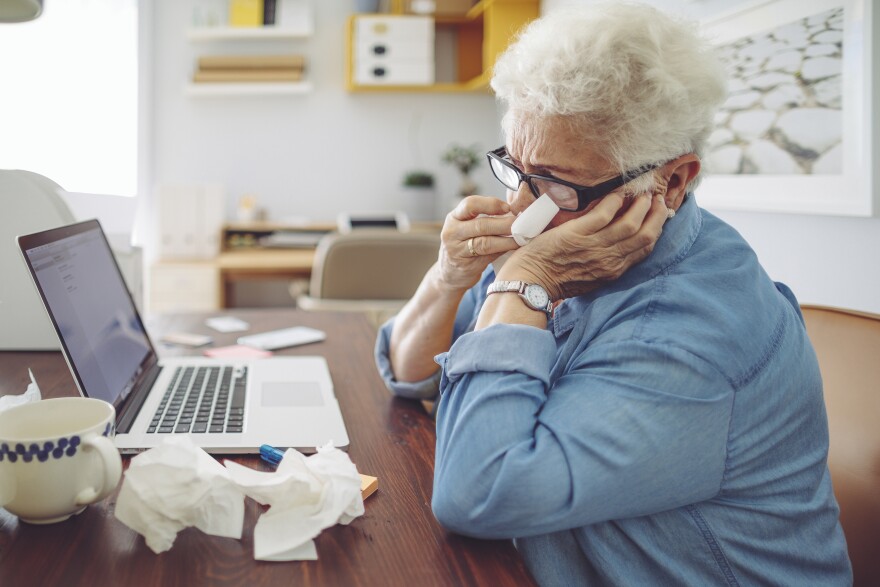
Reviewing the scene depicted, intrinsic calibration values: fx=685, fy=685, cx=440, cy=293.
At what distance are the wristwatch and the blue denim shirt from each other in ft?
A: 0.15

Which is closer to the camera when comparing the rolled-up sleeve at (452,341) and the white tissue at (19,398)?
the white tissue at (19,398)

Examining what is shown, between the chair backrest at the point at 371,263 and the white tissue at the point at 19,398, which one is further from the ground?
the chair backrest at the point at 371,263

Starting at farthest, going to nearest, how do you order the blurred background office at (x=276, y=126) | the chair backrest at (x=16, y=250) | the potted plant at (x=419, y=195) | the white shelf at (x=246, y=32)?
the potted plant at (x=419, y=195) → the white shelf at (x=246, y=32) → the blurred background office at (x=276, y=126) → the chair backrest at (x=16, y=250)

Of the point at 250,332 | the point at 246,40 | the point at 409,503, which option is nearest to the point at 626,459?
the point at 409,503

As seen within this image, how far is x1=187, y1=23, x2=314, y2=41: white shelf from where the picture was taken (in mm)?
3328

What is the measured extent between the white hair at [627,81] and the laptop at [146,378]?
51 centimetres

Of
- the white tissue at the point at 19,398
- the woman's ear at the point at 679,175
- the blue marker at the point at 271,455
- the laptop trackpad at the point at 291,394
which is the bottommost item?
the blue marker at the point at 271,455

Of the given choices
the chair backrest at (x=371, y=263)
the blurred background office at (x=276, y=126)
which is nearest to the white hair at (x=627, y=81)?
the chair backrest at (x=371, y=263)

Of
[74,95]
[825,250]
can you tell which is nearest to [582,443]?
[825,250]

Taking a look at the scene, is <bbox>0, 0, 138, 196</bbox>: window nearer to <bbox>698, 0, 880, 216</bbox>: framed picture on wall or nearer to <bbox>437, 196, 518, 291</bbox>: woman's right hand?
<bbox>437, 196, 518, 291</bbox>: woman's right hand

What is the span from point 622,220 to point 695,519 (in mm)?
339

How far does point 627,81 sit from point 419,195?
2936mm

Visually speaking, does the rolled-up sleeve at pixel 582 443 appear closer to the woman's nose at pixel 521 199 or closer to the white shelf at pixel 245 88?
the woman's nose at pixel 521 199

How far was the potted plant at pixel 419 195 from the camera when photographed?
3602 millimetres
